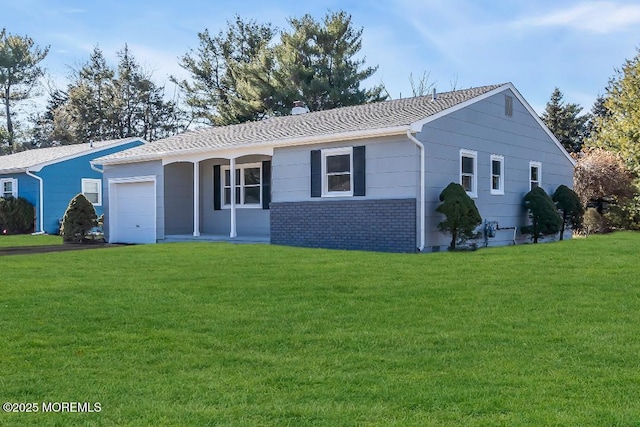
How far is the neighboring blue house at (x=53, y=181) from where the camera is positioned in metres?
25.3

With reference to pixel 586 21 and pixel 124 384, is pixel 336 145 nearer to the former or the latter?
pixel 586 21

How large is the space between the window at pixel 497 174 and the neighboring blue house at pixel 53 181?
17407mm

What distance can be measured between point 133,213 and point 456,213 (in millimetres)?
11045

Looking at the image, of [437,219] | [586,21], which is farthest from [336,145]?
[586,21]

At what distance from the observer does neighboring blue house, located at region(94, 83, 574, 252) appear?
1397 cm

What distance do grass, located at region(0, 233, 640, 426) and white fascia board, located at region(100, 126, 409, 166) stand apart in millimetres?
5207

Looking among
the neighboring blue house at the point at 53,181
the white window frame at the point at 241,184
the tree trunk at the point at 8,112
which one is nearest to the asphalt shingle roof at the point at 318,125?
the white window frame at the point at 241,184

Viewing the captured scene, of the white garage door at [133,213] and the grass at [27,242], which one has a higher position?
the white garage door at [133,213]

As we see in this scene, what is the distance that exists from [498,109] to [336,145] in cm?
498

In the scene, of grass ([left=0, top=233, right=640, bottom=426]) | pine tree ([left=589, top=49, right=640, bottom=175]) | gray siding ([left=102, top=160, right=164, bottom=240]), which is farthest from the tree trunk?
grass ([left=0, top=233, right=640, bottom=426])

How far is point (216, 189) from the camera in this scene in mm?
19047

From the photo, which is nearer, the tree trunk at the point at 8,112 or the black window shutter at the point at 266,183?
the black window shutter at the point at 266,183

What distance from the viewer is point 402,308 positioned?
6617mm

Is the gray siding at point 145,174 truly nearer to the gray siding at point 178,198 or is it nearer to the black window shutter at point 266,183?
the gray siding at point 178,198
